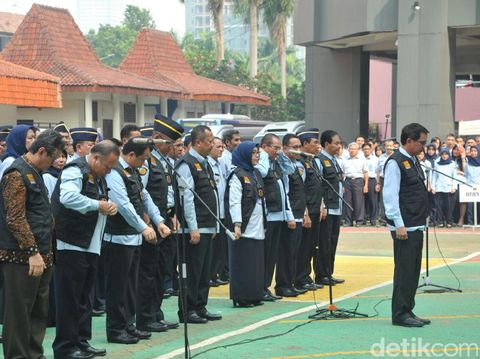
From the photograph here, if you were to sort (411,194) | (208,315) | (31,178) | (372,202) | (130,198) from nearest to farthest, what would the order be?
(31,178), (130,198), (411,194), (208,315), (372,202)

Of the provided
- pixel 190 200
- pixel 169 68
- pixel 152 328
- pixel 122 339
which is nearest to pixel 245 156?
pixel 190 200

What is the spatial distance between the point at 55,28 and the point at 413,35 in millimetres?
18007

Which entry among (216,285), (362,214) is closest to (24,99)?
(362,214)

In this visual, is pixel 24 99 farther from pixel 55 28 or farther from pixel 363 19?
pixel 55 28

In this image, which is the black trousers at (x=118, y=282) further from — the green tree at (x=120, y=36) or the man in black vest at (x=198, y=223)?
the green tree at (x=120, y=36)

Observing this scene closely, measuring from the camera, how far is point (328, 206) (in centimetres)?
1434

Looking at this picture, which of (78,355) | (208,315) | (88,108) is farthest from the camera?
(88,108)

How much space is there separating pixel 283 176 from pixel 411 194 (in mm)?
2804

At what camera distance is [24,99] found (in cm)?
2817

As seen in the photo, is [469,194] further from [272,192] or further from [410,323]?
[410,323]

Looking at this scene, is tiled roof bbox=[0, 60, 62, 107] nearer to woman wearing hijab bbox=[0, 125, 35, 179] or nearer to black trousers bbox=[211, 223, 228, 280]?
black trousers bbox=[211, 223, 228, 280]

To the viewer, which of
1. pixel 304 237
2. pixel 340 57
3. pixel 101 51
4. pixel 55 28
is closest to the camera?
pixel 304 237

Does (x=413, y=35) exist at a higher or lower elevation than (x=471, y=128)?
higher

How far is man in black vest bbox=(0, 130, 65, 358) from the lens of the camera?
27.0 ft
